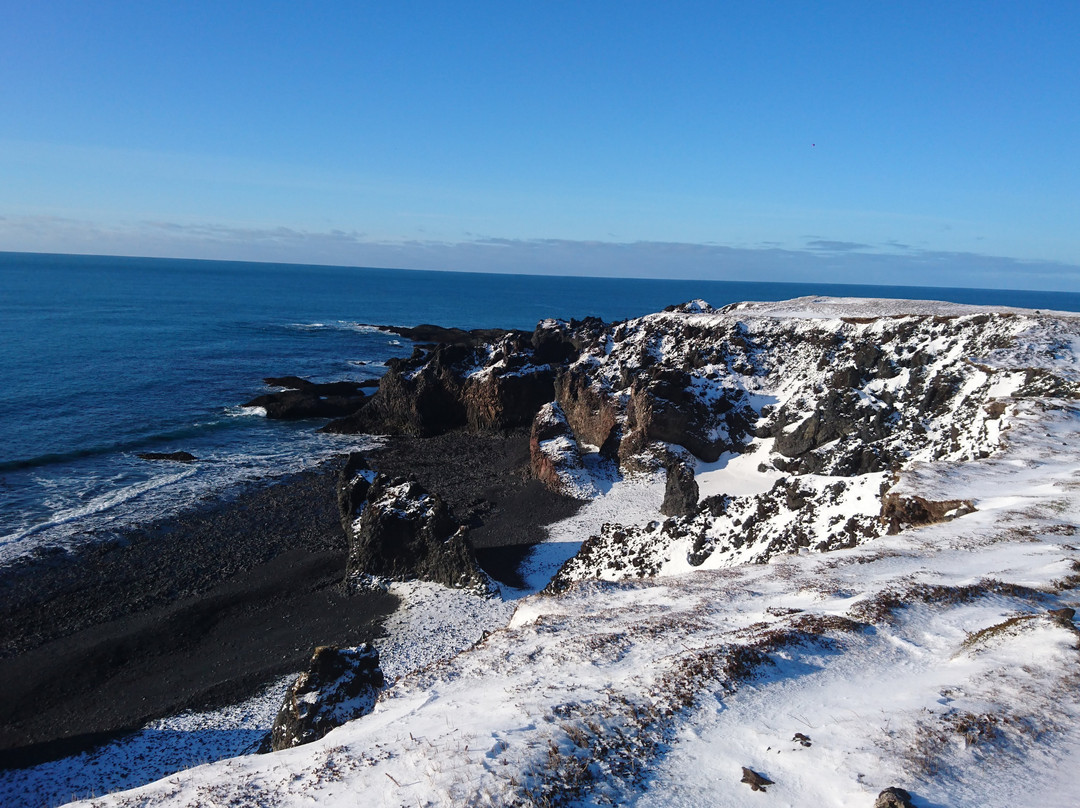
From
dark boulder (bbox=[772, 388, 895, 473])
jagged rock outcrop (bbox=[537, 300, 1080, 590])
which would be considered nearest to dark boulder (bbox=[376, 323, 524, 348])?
jagged rock outcrop (bbox=[537, 300, 1080, 590])

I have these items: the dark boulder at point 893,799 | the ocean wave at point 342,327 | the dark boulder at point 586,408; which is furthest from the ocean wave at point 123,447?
the ocean wave at point 342,327

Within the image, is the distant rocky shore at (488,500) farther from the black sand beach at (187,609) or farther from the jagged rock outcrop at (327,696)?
the jagged rock outcrop at (327,696)

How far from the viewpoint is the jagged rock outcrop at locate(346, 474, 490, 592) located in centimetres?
2892

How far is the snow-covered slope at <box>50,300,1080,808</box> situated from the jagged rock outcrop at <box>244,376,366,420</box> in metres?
33.1

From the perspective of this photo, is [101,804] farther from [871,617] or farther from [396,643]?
[871,617]

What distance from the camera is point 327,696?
51.3 feet

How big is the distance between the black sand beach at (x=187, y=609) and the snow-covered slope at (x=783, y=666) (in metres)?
4.74

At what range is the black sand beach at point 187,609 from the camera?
21.6 meters

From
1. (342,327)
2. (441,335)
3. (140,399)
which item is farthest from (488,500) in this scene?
(342,327)

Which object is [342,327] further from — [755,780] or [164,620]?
[755,780]

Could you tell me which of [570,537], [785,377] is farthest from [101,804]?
[785,377]

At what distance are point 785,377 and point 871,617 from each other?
33669mm

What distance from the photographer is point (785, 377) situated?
4594 cm

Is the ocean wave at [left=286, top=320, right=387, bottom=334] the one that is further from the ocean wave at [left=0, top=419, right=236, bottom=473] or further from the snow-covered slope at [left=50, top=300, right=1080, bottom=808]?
the snow-covered slope at [left=50, top=300, right=1080, bottom=808]
